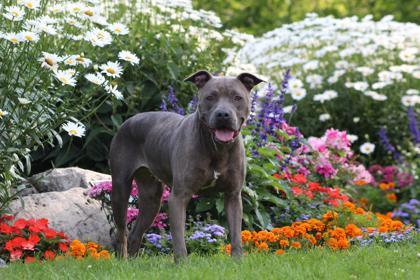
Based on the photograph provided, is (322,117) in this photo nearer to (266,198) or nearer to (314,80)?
(314,80)

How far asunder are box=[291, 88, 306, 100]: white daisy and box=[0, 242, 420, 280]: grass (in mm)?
5539

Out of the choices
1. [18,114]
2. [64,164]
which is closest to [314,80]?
[64,164]

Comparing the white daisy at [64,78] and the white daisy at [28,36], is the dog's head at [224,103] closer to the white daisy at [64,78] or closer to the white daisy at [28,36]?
the white daisy at [64,78]

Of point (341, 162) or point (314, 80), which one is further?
point (314, 80)

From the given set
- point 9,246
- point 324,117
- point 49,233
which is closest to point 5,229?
point 9,246

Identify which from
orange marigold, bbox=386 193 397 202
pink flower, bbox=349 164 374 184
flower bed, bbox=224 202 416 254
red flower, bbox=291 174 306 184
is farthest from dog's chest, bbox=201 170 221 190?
orange marigold, bbox=386 193 397 202

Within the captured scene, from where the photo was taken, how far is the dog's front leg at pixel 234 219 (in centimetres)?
566

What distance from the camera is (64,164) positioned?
28.4ft

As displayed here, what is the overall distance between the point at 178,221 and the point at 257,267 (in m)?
0.70

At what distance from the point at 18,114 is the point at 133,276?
7.11ft

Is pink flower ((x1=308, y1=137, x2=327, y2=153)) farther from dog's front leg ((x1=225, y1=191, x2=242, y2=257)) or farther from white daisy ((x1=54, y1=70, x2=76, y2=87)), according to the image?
white daisy ((x1=54, y1=70, x2=76, y2=87))

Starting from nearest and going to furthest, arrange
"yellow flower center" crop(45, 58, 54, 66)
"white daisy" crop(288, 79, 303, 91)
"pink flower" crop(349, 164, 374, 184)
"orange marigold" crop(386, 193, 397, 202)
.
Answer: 1. "yellow flower center" crop(45, 58, 54, 66)
2. "pink flower" crop(349, 164, 374, 184)
3. "orange marigold" crop(386, 193, 397, 202)
4. "white daisy" crop(288, 79, 303, 91)

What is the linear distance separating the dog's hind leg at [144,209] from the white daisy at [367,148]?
4.96m

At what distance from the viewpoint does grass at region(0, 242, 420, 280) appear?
4.86 meters
